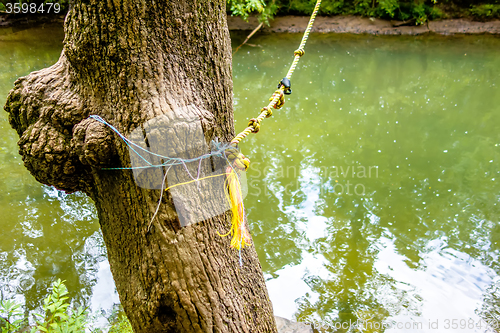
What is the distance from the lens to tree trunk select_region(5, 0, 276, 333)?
3.12 ft

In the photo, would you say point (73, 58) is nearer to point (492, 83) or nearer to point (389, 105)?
point (389, 105)

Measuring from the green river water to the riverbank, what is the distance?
432 cm

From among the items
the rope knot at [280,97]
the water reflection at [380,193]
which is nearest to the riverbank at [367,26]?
the water reflection at [380,193]

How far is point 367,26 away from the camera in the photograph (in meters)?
10.4

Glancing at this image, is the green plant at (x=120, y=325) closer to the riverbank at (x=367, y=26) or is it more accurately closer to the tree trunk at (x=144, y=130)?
the tree trunk at (x=144, y=130)

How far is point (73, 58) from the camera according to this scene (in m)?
1.01

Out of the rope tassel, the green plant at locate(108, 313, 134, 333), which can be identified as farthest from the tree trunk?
the green plant at locate(108, 313, 134, 333)

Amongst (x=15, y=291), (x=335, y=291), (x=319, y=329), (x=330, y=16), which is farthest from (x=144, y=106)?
(x=330, y=16)

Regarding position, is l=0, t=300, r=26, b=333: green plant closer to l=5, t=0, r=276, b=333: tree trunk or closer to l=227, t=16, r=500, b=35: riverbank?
l=5, t=0, r=276, b=333: tree trunk

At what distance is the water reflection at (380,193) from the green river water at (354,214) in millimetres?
15

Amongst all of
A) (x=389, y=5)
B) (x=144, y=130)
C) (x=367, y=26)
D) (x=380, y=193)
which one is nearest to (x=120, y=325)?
(x=144, y=130)

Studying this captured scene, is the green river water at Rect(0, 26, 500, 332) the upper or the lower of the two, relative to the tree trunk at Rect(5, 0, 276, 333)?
lower

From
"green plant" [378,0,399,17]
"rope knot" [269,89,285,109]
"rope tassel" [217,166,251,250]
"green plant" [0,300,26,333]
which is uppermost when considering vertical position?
"green plant" [378,0,399,17]

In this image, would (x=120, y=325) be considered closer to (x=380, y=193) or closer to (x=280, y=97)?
(x=280, y=97)
